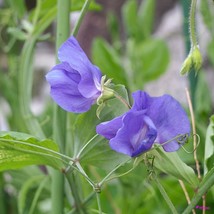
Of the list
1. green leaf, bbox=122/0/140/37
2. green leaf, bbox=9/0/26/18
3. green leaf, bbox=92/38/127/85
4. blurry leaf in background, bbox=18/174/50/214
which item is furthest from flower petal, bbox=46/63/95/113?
green leaf, bbox=122/0/140/37

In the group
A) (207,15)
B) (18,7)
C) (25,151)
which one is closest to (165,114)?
(25,151)

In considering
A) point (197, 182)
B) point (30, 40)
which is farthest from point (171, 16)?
point (197, 182)

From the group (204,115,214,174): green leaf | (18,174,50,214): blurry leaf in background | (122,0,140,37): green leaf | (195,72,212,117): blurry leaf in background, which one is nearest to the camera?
(204,115,214,174): green leaf

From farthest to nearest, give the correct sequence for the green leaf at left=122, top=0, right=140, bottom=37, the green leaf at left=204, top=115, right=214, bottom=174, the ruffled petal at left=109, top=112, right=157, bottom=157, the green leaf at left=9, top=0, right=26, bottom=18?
the green leaf at left=122, top=0, right=140, bottom=37, the green leaf at left=9, top=0, right=26, bottom=18, the green leaf at left=204, top=115, right=214, bottom=174, the ruffled petal at left=109, top=112, right=157, bottom=157

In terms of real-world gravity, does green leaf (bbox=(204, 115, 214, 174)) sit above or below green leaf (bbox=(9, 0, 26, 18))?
below

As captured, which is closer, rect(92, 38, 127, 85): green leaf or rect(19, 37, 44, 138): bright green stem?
rect(19, 37, 44, 138): bright green stem

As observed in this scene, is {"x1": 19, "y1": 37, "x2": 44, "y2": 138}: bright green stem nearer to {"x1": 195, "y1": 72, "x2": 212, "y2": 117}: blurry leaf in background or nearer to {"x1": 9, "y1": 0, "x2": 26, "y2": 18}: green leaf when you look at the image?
{"x1": 9, "y1": 0, "x2": 26, "y2": 18}: green leaf
